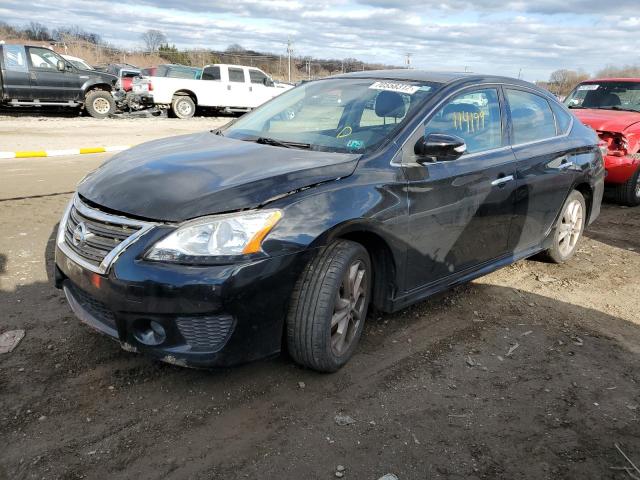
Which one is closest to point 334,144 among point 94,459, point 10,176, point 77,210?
point 77,210

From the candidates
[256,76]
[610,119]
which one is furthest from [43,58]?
[610,119]

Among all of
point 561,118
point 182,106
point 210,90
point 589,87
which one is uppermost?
point 589,87

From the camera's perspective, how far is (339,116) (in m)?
3.91

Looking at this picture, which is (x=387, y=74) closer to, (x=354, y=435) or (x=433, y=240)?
(x=433, y=240)

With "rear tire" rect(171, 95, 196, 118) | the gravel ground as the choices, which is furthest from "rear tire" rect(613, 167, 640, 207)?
"rear tire" rect(171, 95, 196, 118)

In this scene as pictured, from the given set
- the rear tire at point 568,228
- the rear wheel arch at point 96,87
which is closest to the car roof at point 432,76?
the rear tire at point 568,228

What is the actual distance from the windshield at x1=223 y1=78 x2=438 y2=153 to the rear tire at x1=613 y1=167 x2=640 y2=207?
17.8 feet

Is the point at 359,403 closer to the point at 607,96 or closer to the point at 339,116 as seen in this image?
the point at 339,116

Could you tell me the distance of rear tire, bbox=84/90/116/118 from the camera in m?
17.5

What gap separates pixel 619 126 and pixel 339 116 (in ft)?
18.1

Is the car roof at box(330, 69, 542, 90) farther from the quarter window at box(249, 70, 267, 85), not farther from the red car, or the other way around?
the quarter window at box(249, 70, 267, 85)

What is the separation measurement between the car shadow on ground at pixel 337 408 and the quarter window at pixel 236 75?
17.5 meters

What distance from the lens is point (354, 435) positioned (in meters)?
2.73

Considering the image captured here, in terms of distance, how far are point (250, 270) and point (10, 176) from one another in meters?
6.86
